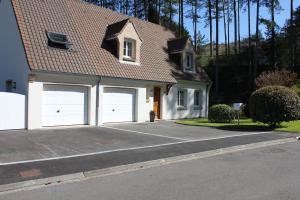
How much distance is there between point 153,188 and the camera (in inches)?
320

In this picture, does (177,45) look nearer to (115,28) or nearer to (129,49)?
(129,49)

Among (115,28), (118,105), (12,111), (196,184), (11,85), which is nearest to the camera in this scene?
(196,184)

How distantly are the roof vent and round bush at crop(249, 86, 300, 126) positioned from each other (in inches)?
410

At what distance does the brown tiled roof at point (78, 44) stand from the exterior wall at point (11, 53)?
614 mm

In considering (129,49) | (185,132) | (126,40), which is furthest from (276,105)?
(126,40)

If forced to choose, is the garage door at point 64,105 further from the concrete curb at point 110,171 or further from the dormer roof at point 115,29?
the concrete curb at point 110,171

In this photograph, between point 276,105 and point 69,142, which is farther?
point 276,105

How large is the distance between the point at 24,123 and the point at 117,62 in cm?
700

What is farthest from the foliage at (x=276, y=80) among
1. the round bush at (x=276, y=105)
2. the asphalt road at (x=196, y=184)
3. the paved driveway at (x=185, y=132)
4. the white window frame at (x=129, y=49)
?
the asphalt road at (x=196, y=184)

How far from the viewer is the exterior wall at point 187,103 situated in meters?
26.7

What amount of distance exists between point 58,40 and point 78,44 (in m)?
1.46

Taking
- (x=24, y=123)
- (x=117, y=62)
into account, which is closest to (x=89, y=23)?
(x=117, y=62)

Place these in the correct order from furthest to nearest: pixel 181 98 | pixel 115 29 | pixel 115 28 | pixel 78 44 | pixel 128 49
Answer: pixel 181 98
pixel 128 49
pixel 115 28
pixel 115 29
pixel 78 44

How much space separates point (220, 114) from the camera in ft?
83.7
